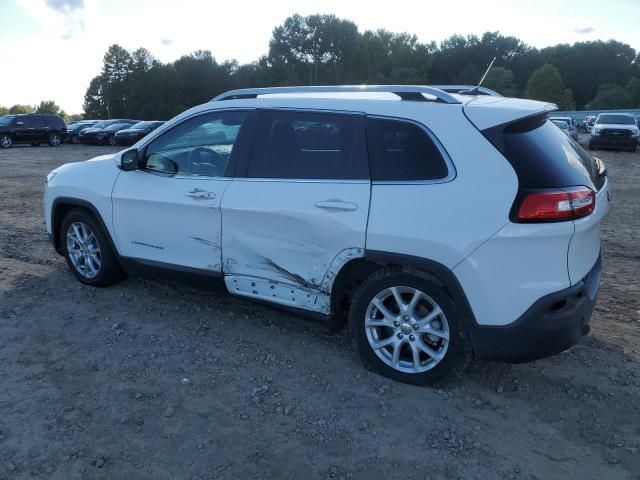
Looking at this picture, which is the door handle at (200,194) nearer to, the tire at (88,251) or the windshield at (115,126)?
the tire at (88,251)

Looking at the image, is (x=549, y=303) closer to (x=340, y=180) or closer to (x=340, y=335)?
(x=340, y=180)

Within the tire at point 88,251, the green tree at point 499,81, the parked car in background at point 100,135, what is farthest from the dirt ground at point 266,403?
the green tree at point 499,81

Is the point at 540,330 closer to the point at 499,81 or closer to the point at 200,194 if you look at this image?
the point at 200,194

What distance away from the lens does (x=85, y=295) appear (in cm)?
499

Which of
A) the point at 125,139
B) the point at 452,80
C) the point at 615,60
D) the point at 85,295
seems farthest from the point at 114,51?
the point at 85,295

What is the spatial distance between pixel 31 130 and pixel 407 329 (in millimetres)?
29508

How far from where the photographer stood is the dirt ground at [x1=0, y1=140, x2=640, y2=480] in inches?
112

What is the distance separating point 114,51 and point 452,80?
179ft

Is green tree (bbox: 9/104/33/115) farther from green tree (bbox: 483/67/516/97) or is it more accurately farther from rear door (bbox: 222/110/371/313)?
rear door (bbox: 222/110/371/313)

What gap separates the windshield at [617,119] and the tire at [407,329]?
2436 centimetres

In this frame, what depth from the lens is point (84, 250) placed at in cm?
514

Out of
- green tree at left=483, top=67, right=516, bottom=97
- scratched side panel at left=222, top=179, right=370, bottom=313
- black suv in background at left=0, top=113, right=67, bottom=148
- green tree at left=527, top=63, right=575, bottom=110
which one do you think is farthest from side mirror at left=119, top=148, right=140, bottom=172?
green tree at left=527, top=63, right=575, bottom=110

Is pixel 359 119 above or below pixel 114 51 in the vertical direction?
below

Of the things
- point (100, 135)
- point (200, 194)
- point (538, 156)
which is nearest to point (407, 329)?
point (538, 156)
